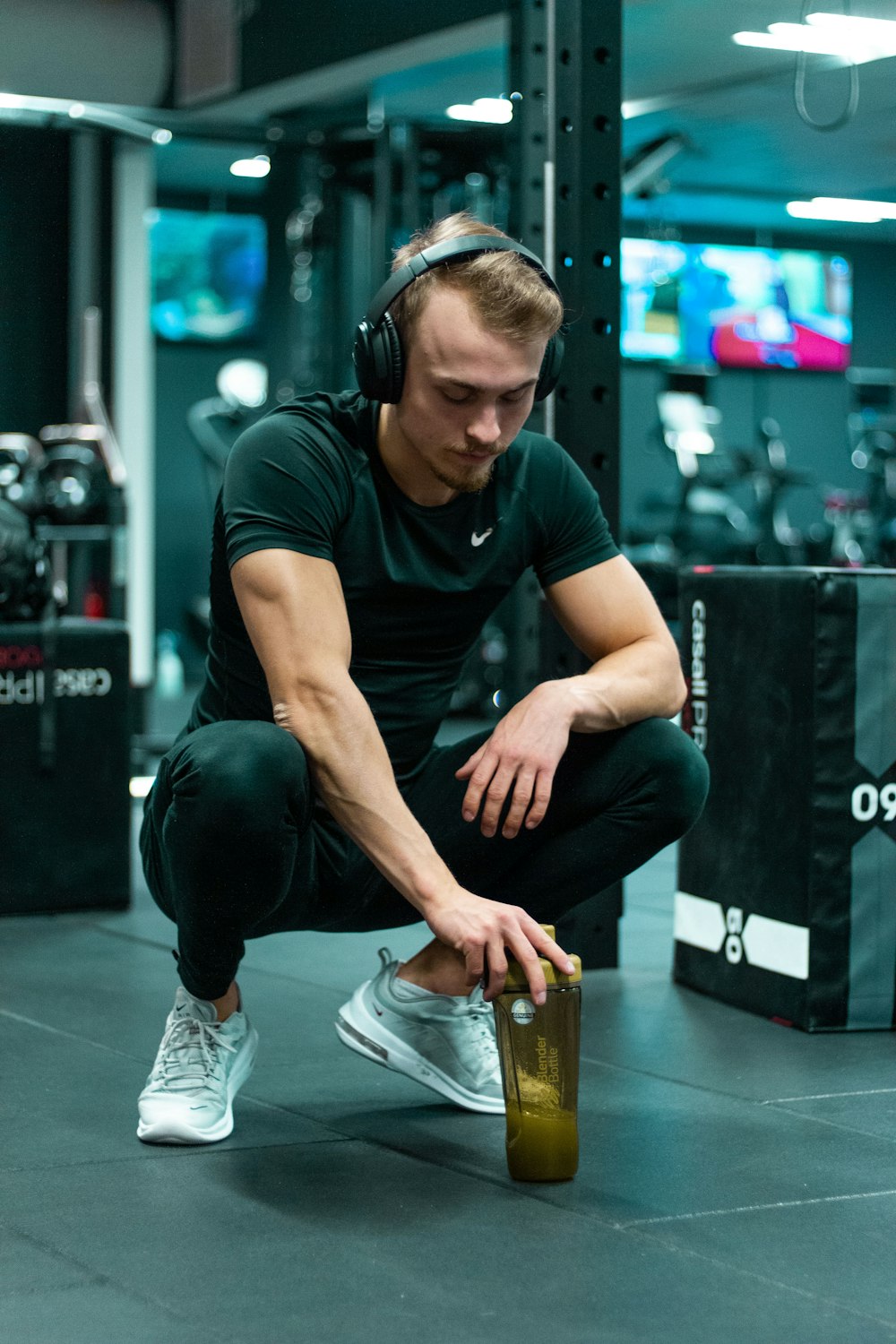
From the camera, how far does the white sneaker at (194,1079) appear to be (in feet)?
5.59

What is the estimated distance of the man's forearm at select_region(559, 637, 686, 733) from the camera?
1.71 m

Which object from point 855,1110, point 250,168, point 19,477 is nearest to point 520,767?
point 855,1110

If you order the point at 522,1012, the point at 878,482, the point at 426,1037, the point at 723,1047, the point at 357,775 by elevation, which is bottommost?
Result: the point at 723,1047

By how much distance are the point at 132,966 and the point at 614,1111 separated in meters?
1.05

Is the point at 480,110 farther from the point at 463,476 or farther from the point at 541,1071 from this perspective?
the point at 541,1071

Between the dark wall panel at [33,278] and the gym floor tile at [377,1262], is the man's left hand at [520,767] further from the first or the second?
the dark wall panel at [33,278]

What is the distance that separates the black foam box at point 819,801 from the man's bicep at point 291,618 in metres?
0.87

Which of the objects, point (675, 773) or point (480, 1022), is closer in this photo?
point (675, 773)

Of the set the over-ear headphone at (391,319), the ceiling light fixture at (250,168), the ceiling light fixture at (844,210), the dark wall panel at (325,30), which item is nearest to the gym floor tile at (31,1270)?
the over-ear headphone at (391,319)

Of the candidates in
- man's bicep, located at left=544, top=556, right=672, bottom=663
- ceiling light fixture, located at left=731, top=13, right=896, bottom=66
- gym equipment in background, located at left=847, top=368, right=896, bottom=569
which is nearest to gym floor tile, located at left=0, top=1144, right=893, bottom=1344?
man's bicep, located at left=544, top=556, right=672, bottom=663

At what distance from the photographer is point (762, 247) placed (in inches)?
430

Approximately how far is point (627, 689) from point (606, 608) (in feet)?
0.47

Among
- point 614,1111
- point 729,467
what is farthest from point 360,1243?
point 729,467

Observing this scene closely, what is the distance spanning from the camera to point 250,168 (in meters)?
9.38
